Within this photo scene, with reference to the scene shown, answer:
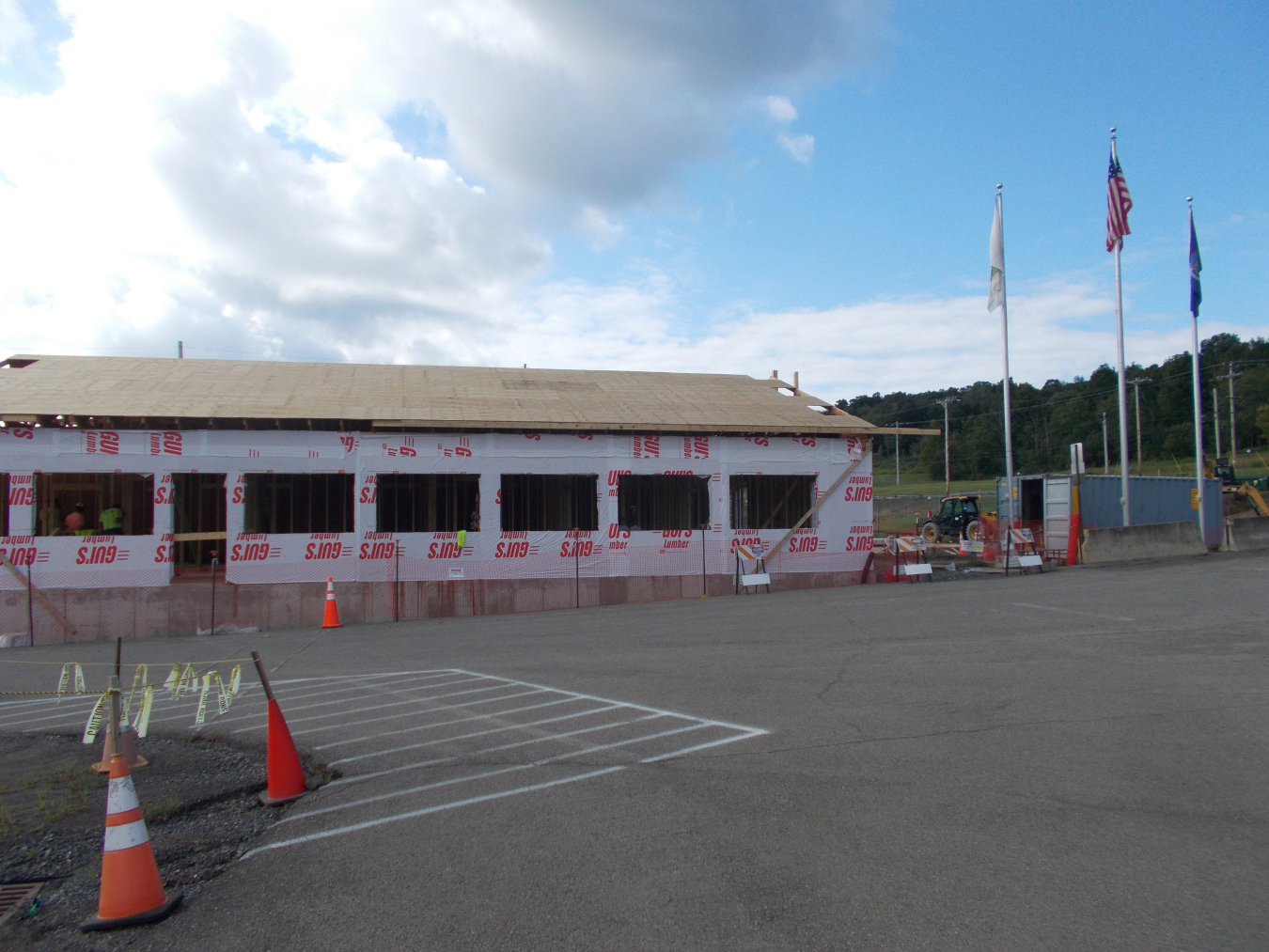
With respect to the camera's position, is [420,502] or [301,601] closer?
[301,601]

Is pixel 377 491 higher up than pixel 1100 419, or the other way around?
pixel 1100 419

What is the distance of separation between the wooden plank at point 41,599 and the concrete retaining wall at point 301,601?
8cm

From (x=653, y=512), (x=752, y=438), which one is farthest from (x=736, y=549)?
(x=653, y=512)

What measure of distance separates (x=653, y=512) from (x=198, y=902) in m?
21.0

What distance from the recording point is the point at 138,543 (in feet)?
56.4

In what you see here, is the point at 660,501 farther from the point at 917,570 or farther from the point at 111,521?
the point at 111,521

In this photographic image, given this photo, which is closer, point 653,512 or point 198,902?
point 198,902

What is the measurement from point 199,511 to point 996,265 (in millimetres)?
24676

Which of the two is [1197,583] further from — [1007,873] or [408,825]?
[408,825]

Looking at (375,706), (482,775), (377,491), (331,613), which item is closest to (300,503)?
(377,491)

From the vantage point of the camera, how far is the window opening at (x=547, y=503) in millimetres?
23281

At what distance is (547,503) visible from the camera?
78.0 ft

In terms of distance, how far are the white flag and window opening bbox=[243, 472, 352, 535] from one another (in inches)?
795

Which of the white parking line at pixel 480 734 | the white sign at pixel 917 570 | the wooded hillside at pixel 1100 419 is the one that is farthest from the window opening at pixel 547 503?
the wooded hillside at pixel 1100 419
